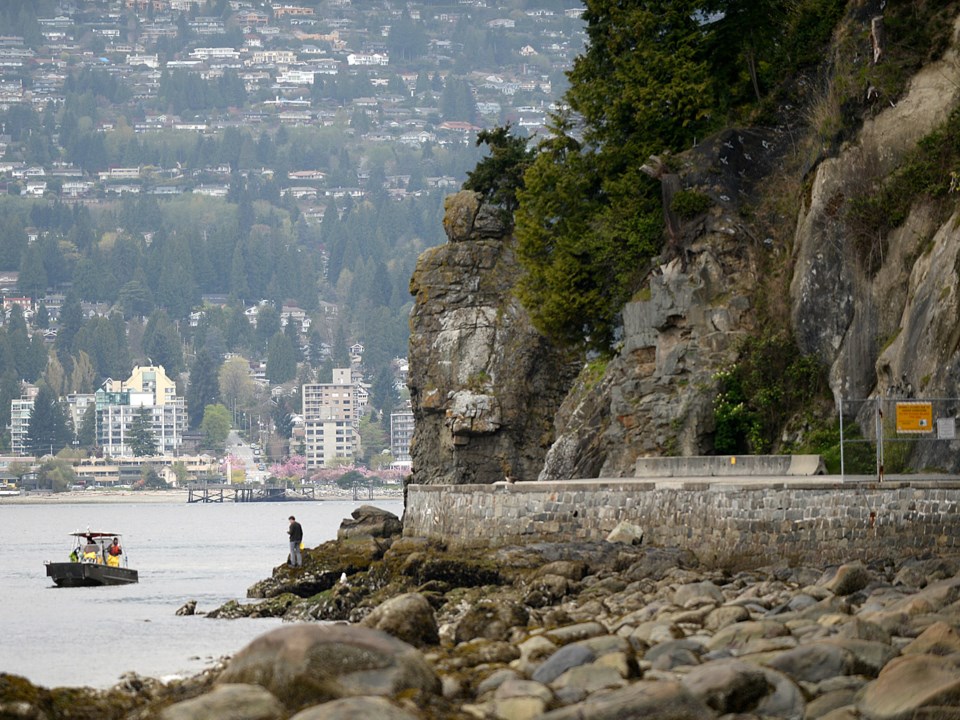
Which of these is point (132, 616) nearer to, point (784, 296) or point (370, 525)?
point (370, 525)

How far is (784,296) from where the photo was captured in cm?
4447

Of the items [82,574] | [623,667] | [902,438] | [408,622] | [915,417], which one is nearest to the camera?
[623,667]

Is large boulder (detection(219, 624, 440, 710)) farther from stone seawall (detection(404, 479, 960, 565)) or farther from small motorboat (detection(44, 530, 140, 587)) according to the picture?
small motorboat (detection(44, 530, 140, 587))

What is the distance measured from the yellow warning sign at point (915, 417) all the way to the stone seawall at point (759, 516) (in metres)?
2.62

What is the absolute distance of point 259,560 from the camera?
8256 cm

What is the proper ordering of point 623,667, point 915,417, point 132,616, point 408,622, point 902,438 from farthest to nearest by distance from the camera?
1. point 132,616
2. point 902,438
3. point 915,417
4. point 408,622
5. point 623,667

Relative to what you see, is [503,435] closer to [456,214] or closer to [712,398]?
[456,214]

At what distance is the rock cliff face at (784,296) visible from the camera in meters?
36.9

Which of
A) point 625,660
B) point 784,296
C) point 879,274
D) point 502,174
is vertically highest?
point 502,174

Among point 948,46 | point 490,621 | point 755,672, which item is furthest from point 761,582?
point 948,46

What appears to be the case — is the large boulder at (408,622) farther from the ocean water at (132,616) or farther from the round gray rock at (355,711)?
the round gray rock at (355,711)

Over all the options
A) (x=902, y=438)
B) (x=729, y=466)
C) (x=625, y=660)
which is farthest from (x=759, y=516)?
(x=625, y=660)

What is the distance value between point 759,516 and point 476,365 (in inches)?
1414

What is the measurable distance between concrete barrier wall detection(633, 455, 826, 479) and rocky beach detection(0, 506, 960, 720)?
6.60 metres
